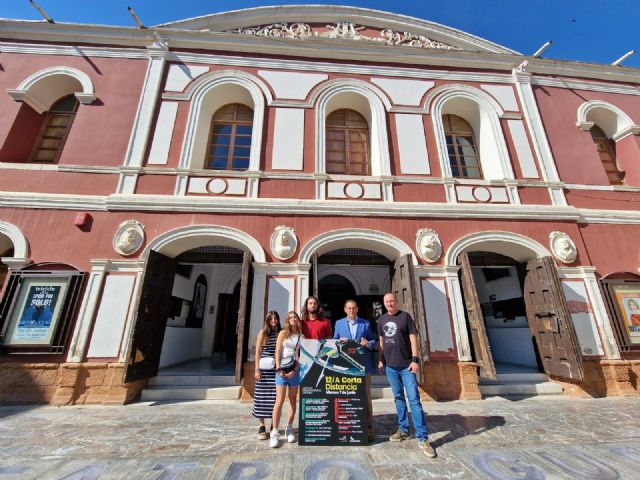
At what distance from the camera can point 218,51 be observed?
796 centimetres

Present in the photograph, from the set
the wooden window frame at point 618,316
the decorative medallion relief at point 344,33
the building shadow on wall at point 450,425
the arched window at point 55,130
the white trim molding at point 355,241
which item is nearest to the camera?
the building shadow on wall at point 450,425

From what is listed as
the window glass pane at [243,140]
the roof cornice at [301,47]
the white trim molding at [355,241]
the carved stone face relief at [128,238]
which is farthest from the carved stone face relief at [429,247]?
the carved stone face relief at [128,238]

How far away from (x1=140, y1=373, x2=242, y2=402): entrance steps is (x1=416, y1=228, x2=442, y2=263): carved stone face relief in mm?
4602

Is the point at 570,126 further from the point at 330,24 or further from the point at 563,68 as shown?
the point at 330,24

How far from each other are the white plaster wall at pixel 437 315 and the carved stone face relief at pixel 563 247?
2.81 m

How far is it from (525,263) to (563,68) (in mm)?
6503

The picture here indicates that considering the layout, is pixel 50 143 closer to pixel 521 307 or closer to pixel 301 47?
pixel 301 47

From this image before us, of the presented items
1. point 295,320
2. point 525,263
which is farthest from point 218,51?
point 525,263

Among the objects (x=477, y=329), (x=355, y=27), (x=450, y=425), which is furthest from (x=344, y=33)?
(x=450, y=425)

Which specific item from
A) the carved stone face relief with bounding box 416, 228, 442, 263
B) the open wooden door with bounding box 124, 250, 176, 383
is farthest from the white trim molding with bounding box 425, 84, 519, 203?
the open wooden door with bounding box 124, 250, 176, 383

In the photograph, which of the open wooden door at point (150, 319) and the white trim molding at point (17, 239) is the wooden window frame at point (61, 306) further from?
the open wooden door at point (150, 319)

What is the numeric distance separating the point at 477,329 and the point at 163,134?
8.12 m

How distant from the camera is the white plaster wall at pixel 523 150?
7.31m

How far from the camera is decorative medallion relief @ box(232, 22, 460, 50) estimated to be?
27.8 feet
